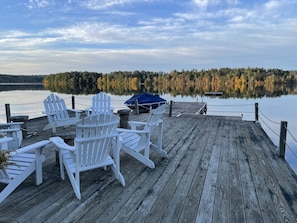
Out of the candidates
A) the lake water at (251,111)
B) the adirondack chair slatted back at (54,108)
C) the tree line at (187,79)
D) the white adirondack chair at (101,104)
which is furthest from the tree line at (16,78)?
the white adirondack chair at (101,104)

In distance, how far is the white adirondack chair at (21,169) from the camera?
8.11 feet

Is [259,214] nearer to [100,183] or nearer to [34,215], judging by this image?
[100,183]

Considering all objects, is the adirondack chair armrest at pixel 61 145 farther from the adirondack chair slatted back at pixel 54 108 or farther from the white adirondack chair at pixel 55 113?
the adirondack chair slatted back at pixel 54 108

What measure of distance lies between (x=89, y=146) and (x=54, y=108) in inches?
145

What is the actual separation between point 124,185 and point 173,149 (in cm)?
183

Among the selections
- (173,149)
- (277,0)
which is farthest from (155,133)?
(277,0)

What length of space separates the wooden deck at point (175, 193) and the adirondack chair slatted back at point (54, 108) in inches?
63.7

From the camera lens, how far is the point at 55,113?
19.1 feet

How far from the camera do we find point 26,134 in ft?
17.9

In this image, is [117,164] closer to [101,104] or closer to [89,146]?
[89,146]

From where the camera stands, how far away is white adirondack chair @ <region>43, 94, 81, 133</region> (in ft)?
18.7

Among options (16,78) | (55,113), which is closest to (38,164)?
(55,113)

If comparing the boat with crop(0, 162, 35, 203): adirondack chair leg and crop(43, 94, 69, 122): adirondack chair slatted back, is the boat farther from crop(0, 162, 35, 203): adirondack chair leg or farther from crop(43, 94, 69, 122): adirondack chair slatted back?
crop(0, 162, 35, 203): adirondack chair leg

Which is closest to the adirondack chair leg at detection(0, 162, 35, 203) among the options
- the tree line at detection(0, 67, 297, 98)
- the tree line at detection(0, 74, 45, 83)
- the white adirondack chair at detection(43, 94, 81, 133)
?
the white adirondack chair at detection(43, 94, 81, 133)
